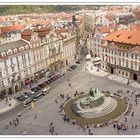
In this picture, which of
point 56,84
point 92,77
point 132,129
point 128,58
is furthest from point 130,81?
point 132,129

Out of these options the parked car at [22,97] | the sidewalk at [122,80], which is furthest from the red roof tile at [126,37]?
the parked car at [22,97]

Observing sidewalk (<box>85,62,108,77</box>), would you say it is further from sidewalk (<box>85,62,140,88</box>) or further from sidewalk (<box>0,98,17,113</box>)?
sidewalk (<box>0,98,17,113</box>)

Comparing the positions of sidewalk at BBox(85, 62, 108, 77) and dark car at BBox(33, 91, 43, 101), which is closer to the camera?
dark car at BBox(33, 91, 43, 101)

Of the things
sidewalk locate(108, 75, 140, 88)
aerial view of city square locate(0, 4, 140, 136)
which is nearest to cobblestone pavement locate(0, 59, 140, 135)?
aerial view of city square locate(0, 4, 140, 136)

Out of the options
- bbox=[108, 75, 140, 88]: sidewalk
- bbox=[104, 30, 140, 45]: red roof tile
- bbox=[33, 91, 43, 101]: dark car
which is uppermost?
bbox=[104, 30, 140, 45]: red roof tile

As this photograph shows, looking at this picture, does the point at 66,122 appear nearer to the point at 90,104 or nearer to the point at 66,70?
the point at 90,104

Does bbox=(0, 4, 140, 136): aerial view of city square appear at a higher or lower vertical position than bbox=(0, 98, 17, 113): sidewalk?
higher

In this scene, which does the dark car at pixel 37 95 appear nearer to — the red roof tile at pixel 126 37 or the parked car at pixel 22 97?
the parked car at pixel 22 97

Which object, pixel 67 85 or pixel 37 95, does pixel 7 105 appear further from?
pixel 67 85
